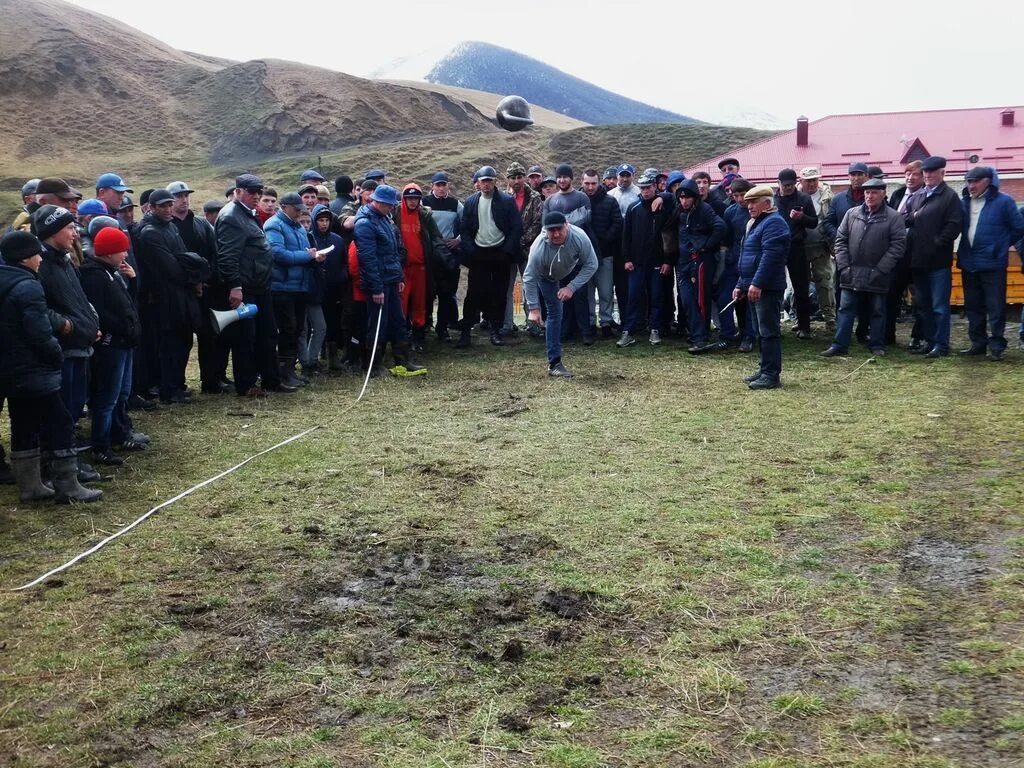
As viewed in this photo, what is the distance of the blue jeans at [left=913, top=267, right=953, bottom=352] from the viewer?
34.0 feet

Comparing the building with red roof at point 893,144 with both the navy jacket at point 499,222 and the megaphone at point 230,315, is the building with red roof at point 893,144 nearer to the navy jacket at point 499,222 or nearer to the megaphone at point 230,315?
the navy jacket at point 499,222

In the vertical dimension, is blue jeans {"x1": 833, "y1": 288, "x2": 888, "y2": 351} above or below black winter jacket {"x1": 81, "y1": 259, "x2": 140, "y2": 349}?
below

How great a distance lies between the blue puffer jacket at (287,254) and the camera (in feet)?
32.1

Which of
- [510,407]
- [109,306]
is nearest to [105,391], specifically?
[109,306]

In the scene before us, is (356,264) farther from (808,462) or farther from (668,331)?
(808,462)

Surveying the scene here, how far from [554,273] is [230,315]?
340 centimetres

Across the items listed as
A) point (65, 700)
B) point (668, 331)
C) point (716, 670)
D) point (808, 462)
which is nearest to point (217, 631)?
point (65, 700)

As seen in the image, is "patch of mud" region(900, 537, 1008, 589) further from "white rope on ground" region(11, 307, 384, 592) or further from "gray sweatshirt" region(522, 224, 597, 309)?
"gray sweatshirt" region(522, 224, 597, 309)

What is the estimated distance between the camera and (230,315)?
9.16m

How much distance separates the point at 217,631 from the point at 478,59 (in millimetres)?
78921

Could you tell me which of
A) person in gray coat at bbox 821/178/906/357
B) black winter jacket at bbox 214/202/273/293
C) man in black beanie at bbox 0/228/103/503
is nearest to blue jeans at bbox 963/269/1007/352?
person in gray coat at bbox 821/178/906/357

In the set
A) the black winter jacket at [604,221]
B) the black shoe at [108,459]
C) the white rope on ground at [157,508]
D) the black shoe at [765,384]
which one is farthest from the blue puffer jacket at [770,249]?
the black shoe at [108,459]

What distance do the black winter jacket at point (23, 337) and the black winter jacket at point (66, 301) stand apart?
272 mm

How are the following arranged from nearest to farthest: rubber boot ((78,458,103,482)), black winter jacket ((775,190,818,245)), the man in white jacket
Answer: rubber boot ((78,458,103,482)) → the man in white jacket → black winter jacket ((775,190,818,245))
